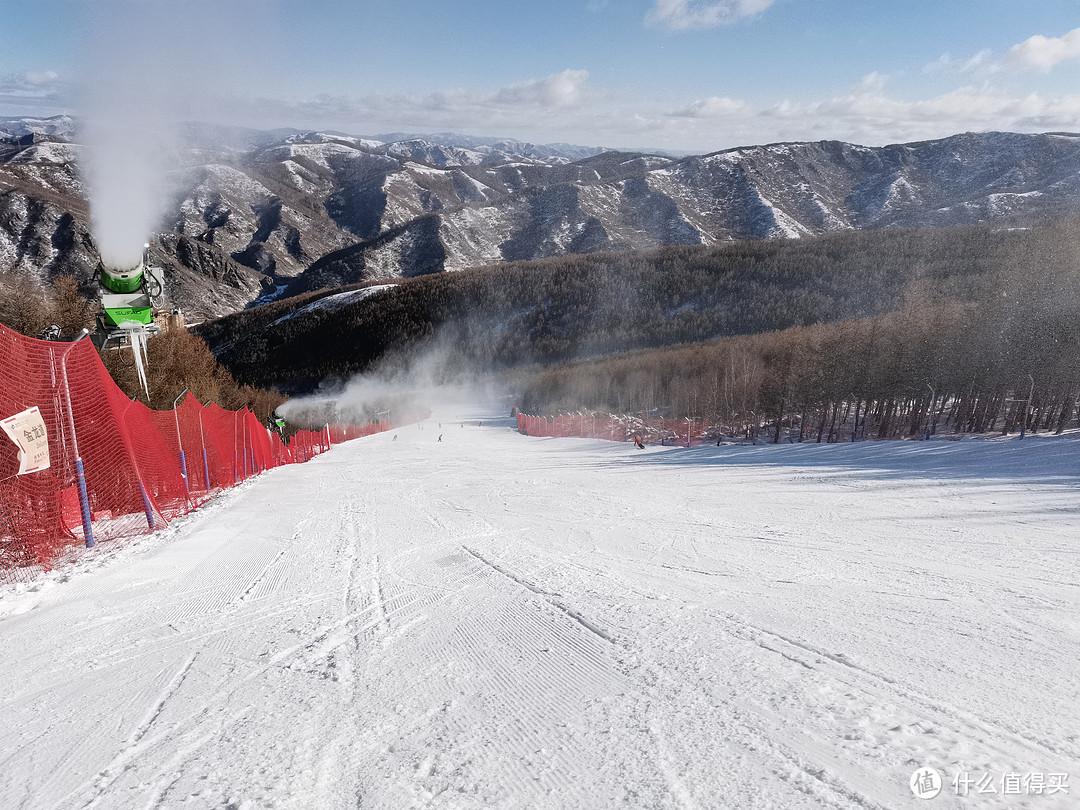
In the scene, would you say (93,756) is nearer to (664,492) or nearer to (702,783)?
(702,783)

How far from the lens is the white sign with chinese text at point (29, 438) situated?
6.14m

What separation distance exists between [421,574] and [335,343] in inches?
5804

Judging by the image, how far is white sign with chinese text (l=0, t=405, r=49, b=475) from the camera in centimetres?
614

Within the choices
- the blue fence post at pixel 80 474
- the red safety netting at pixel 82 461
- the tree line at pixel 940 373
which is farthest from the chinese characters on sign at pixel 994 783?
the tree line at pixel 940 373

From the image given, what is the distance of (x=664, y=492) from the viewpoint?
13.2m

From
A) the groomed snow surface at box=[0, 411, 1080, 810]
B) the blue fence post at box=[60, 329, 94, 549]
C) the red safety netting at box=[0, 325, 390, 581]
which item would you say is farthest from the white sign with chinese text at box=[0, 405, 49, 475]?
the groomed snow surface at box=[0, 411, 1080, 810]

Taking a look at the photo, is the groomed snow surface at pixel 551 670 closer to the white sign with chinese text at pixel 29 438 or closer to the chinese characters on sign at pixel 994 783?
the chinese characters on sign at pixel 994 783

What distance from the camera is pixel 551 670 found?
371 cm

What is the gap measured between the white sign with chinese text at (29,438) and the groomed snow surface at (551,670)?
4.11 ft

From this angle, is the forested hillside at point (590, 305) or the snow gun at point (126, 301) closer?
the snow gun at point (126, 301)

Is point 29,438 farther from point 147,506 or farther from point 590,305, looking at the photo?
point 590,305

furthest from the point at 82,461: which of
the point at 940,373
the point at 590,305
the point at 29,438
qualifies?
the point at 590,305

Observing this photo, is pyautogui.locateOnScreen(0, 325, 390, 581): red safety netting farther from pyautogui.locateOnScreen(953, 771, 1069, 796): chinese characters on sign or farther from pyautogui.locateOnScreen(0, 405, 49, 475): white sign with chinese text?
pyautogui.locateOnScreen(953, 771, 1069, 796): chinese characters on sign

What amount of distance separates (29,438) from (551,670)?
6439 mm
